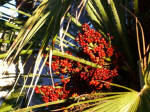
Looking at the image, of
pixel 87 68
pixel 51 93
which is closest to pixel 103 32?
pixel 87 68

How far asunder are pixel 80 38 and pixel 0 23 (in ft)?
1.75

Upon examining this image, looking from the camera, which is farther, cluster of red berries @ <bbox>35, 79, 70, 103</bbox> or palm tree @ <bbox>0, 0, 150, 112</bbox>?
cluster of red berries @ <bbox>35, 79, 70, 103</bbox>

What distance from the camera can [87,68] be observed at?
1.14 meters

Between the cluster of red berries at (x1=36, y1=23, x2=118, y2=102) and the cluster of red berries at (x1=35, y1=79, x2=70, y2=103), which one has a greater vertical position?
the cluster of red berries at (x1=36, y1=23, x2=118, y2=102)

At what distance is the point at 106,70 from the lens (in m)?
1.12

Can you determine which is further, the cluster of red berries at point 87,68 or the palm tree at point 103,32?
the cluster of red berries at point 87,68

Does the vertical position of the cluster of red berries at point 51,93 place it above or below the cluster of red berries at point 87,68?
below

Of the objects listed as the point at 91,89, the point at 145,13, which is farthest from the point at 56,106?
the point at 145,13

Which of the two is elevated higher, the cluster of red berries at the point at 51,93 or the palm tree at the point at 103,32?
the palm tree at the point at 103,32

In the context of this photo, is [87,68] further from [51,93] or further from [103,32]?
[103,32]

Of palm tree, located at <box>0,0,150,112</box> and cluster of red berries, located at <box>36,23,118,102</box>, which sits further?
cluster of red berries, located at <box>36,23,118,102</box>

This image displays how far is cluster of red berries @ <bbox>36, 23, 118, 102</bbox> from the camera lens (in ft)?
3.61

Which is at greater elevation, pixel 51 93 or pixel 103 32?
pixel 103 32

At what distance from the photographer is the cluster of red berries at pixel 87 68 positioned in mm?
1100
